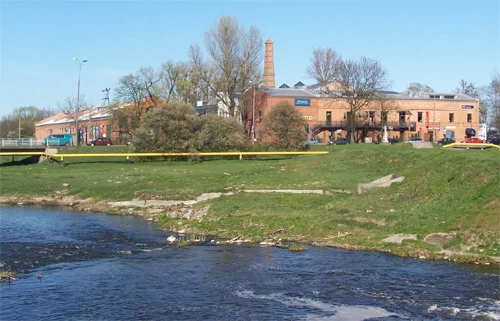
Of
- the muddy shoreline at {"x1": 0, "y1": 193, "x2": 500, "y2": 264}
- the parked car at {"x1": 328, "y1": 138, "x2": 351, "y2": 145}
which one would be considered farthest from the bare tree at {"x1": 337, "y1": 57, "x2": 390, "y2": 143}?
the muddy shoreline at {"x1": 0, "y1": 193, "x2": 500, "y2": 264}

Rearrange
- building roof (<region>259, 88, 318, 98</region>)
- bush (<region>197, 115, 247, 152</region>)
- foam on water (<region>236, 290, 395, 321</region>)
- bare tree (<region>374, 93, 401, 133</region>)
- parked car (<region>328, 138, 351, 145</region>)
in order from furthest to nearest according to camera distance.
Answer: bare tree (<region>374, 93, 401, 133</region>), building roof (<region>259, 88, 318, 98</region>), parked car (<region>328, 138, 351, 145</region>), bush (<region>197, 115, 247, 152</region>), foam on water (<region>236, 290, 395, 321</region>)

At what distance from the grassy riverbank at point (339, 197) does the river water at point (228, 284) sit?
70.5 inches

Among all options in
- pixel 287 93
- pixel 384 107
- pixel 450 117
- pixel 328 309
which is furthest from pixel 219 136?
pixel 450 117

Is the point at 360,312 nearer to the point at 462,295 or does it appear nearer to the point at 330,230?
the point at 462,295

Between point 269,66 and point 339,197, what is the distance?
71.0 m

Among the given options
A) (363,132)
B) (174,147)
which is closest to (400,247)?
(174,147)

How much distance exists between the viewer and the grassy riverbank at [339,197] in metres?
20.1

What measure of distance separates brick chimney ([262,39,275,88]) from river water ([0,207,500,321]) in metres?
75.9

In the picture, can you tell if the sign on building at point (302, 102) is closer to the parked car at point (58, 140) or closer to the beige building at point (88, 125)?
the beige building at point (88, 125)

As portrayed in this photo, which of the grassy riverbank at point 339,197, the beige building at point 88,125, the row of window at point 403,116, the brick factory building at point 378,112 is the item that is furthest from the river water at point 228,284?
the beige building at point 88,125

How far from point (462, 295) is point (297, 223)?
980 centimetres

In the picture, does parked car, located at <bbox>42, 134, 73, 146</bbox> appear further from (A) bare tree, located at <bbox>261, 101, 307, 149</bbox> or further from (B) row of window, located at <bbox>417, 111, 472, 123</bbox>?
(B) row of window, located at <bbox>417, 111, 472, 123</bbox>

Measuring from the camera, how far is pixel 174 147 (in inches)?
2100

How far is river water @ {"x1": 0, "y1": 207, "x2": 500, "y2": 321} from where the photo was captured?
1343 cm
